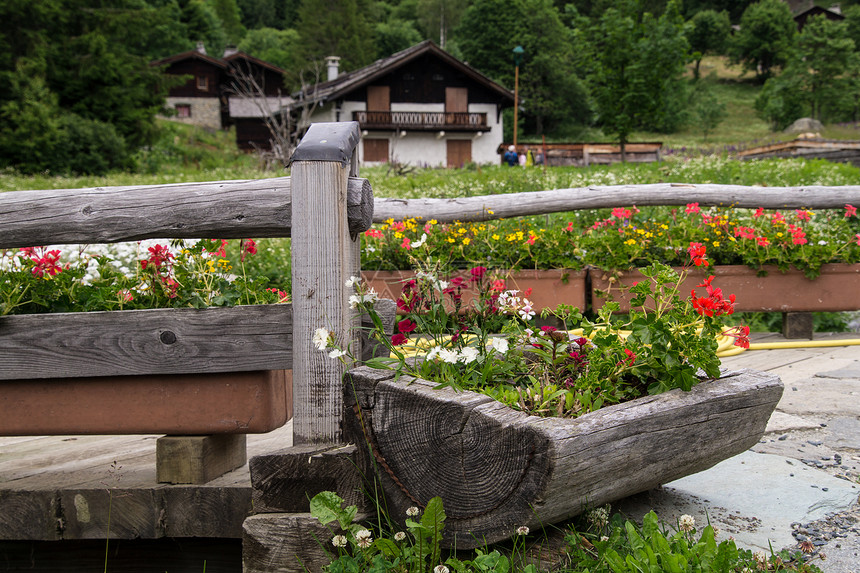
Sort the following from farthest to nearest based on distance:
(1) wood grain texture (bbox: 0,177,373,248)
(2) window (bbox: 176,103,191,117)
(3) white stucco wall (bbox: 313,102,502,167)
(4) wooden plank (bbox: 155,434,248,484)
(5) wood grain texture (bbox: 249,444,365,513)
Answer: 1. (2) window (bbox: 176,103,191,117)
2. (3) white stucco wall (bbox: 313,102,502,167)
3. (4) wooden plank (bbox: 155,434,248,484)
4. (1) wood grain texture (bbox: 0,177,373,248)
5. (5) wood grain texture (bbox: 249,444,365,513)

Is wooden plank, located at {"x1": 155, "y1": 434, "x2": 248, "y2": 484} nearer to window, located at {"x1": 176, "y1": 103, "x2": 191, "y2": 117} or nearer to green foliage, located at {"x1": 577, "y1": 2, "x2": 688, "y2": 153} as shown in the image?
green foliage, located at {"x1": 577, "y1": 2, "x2": 688, "y2": 153}

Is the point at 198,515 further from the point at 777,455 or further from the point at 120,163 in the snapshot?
the point at 120,163

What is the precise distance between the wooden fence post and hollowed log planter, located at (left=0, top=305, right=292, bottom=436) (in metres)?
0.11

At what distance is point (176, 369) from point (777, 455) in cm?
222

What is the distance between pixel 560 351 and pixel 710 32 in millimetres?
70277

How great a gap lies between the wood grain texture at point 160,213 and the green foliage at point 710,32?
6705cm

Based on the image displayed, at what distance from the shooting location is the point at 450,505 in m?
1.58

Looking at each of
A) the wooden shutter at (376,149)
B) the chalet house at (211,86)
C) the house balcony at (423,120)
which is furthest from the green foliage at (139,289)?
the chalet house at (211,86)

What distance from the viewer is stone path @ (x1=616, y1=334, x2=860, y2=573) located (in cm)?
185

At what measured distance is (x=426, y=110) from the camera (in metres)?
32.7

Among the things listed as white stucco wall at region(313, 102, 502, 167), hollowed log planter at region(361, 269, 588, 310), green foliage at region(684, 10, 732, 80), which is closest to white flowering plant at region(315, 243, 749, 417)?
hollowed log planter at region(361, 269, 588, 310)

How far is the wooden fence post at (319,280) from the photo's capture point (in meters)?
1.83

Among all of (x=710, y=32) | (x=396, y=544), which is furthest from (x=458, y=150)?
(x=710, y=32)

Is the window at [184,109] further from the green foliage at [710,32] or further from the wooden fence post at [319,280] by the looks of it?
the wooden fence post at [319,280]
